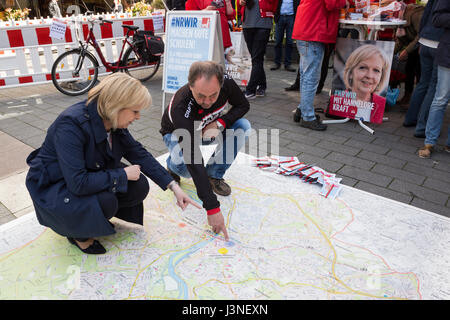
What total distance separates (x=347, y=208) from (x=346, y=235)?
33 centimetres

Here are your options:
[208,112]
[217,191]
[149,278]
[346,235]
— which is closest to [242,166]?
[217,191]

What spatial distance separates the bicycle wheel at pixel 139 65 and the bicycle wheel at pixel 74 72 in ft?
2.05

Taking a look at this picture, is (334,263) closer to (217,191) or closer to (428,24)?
(217,191)

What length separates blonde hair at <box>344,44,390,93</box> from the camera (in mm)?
3834

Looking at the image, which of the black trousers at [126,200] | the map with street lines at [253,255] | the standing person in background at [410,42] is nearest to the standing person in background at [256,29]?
→ the standing person in background at [410,42]

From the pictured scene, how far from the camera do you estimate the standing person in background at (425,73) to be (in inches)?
132

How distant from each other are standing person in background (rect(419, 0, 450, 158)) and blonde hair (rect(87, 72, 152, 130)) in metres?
2.65

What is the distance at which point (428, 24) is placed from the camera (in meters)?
3.37

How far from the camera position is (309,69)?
156 inches

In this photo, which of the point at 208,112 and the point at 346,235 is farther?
the point at 208,112

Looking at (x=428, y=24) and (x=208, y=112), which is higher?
(x=428, y=24)

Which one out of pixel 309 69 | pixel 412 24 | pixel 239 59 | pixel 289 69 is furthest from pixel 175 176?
pixel 289 69

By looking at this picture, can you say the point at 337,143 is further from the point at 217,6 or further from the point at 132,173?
the point at 132,173

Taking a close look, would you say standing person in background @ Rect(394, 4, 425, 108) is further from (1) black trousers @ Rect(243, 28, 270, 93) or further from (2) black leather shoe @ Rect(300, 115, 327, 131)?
(1) black trousers @ Rect(243, 28, 270, 93)
